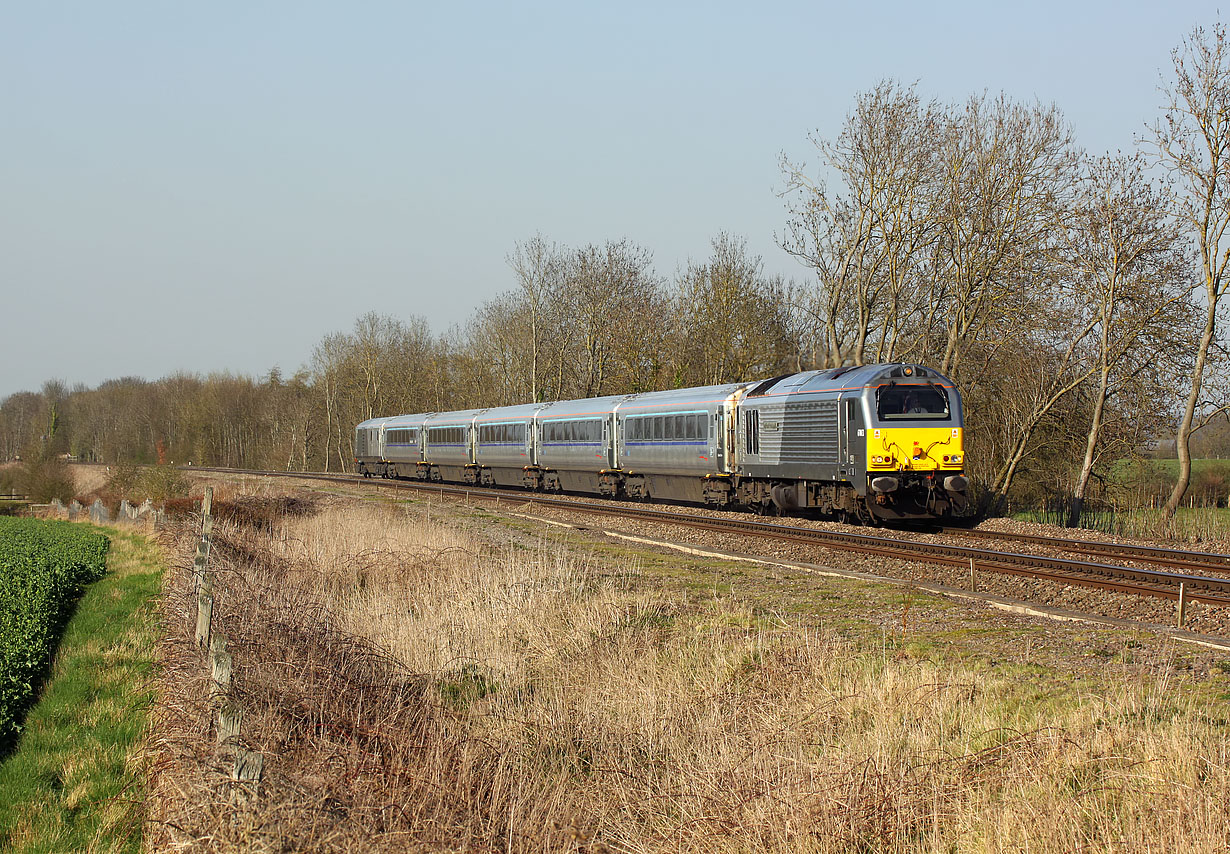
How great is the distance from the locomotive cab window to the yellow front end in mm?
289

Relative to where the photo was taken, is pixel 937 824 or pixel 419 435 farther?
pixel 419 435

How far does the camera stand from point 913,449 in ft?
63.8

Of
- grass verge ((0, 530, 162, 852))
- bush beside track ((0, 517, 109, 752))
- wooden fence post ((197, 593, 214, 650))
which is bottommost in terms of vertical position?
grass verge ((0, 530, 162, 852))

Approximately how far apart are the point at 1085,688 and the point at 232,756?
6.06 metres

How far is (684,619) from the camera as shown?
423 inches

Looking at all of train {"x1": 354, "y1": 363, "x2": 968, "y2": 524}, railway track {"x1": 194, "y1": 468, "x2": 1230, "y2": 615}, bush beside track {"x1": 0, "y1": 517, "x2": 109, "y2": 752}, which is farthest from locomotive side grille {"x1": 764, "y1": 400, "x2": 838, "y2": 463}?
bush beside track {"x1": 0, "y1": 517, "x2": 109, "y2": 752}

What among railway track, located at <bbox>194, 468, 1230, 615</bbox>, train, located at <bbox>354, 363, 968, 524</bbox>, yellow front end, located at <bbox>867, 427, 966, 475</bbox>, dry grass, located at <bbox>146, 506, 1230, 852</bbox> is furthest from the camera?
train, located at <bbox>354, 363, 968, 524</bbox>

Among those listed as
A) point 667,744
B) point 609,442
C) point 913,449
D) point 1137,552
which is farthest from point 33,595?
point 1137,552

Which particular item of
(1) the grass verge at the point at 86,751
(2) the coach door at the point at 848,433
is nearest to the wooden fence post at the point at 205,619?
(1) the grass verge at the point at 86,751

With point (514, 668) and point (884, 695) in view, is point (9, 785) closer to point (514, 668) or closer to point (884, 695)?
point (514, 668)

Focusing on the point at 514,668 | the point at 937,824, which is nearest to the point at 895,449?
the point at 514,668

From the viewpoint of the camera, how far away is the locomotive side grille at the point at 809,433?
A: 20.4m

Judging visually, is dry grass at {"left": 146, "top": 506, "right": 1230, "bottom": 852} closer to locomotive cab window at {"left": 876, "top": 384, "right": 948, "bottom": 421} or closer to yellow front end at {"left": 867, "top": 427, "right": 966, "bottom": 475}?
yellow front end at {"left": 867, "top": 427, "right": 966, "bottom": 475}

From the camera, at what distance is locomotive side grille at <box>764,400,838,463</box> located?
802 inches
